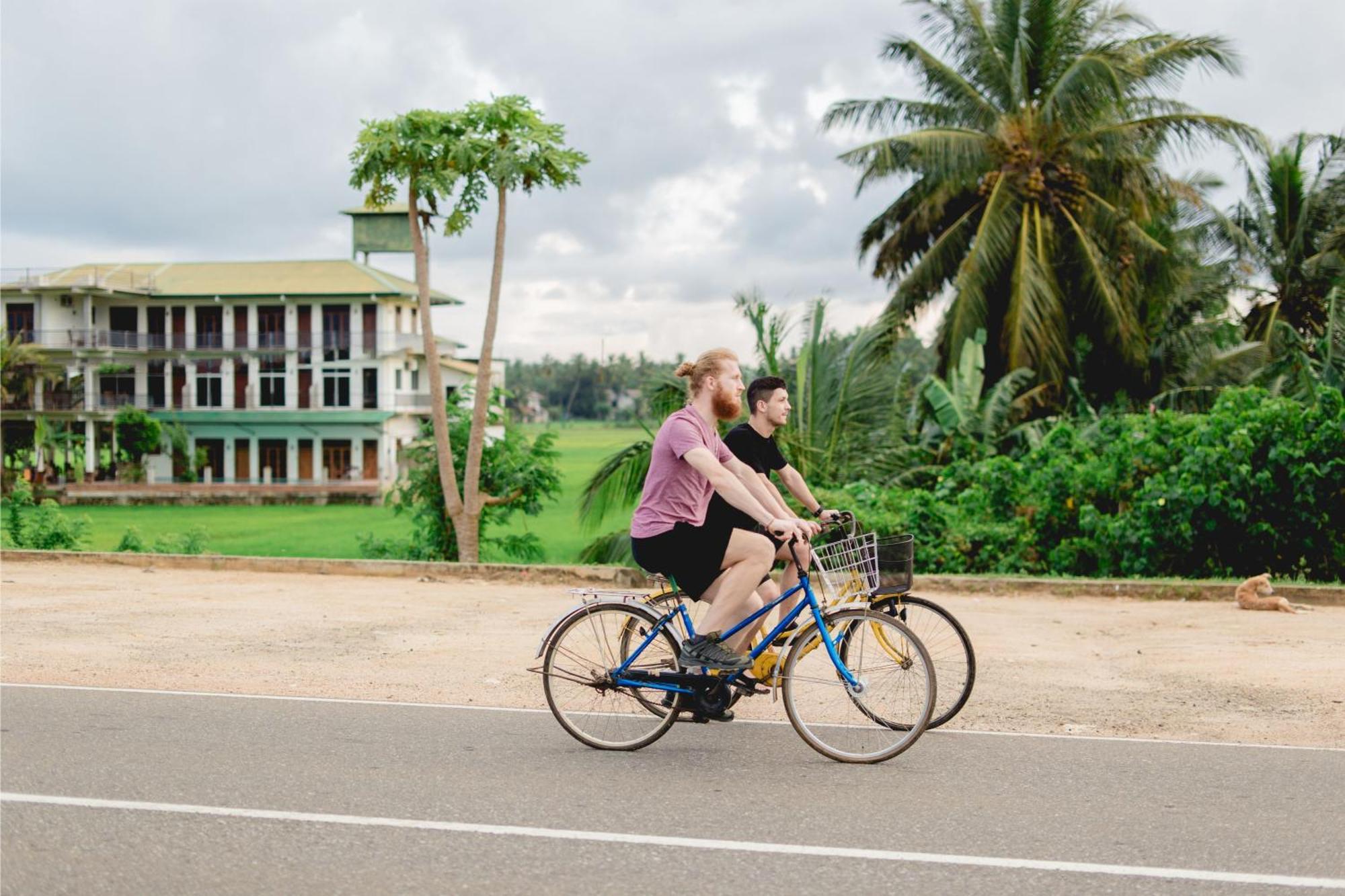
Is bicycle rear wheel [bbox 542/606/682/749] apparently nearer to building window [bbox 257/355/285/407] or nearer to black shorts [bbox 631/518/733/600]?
black shorts [bbox 631/518/733/600]

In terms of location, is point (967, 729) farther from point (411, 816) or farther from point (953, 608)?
point (953, 608)

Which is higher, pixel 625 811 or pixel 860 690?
pixel 860 690

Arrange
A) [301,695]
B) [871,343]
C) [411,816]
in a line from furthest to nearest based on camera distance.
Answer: [871,343] → [301,695] → [411,816]

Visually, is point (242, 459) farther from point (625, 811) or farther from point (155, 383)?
point (625, 811)

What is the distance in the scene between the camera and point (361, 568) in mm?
15398

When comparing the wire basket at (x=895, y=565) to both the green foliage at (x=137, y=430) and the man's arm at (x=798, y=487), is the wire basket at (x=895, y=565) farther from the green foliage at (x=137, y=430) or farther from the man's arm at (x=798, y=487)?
the green foliage at (x=137, y=430)

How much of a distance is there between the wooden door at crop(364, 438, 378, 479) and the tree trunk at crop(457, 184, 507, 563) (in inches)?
1689

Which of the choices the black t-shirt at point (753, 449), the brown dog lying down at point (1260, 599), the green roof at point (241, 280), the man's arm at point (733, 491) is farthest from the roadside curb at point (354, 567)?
the green roof at point (241, 280)

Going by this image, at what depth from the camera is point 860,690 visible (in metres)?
Answer: 6.46

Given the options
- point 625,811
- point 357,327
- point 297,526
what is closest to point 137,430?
point 357,327

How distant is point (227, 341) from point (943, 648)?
59479 millimetres

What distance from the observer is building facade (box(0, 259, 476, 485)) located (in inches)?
2398

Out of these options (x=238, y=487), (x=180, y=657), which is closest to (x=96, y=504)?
(x=238, y=487)

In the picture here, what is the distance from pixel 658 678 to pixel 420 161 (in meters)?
13.7
